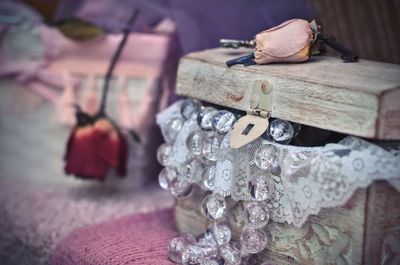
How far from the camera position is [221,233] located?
2.35ft

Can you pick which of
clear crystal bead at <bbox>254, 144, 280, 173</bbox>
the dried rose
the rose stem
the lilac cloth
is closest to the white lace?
clear crystal bead at <bbox>254, 144, 280, 173</bbox>

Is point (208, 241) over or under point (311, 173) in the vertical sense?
under

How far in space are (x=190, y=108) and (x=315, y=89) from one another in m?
0.21

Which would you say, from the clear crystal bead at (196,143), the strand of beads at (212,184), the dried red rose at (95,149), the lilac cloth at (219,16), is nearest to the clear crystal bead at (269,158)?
the strand of beads at (212,184)

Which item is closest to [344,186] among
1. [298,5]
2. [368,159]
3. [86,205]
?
[368,159]

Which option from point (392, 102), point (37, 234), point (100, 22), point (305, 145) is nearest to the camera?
point (392, 102)

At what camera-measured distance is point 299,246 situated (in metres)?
0.66

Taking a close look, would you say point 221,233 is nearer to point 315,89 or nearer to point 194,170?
point 194,170

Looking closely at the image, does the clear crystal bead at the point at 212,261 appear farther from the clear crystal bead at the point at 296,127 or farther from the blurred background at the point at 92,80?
the blurred background at the point at 92,80

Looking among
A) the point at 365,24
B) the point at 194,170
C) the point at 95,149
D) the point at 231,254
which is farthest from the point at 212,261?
the point at 365,24

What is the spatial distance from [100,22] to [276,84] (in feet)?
A: 1.63

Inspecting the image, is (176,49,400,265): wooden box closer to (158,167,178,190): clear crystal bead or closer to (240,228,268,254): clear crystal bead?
(240,228,268,254): clear crystal bead

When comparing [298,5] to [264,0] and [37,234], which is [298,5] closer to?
[264,0]

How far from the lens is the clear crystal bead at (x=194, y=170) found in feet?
2.49
